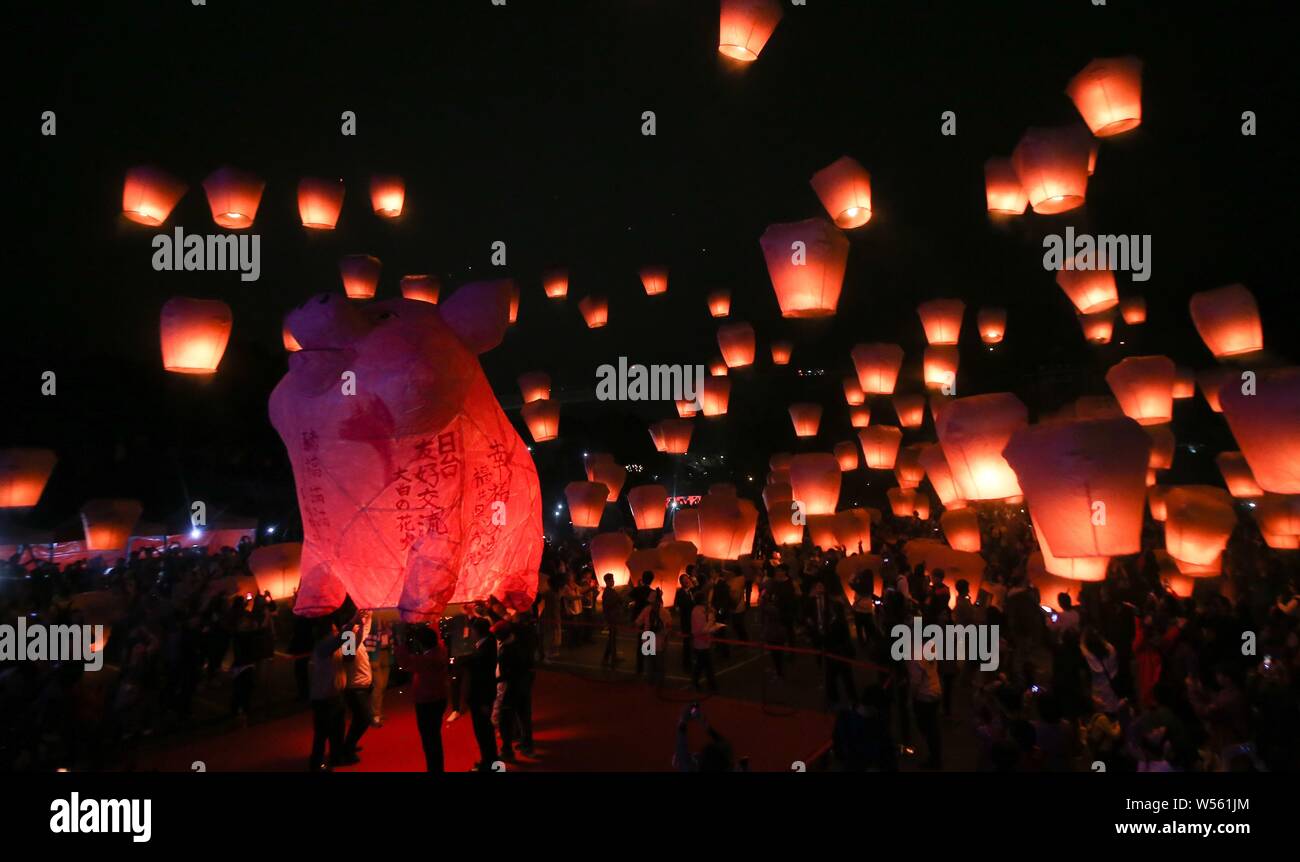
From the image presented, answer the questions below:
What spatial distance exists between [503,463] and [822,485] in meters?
7.35

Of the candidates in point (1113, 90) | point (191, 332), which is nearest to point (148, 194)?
A: point (191, 332)

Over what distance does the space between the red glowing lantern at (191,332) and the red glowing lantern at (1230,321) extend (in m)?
10.8

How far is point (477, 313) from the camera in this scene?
19.4 feet

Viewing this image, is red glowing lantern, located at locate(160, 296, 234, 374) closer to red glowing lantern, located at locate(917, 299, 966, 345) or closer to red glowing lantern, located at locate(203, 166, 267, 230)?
red glowing lantern, located at locate(203, 166, 267, 230)

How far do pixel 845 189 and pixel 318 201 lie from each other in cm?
628

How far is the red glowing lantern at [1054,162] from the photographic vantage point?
736 centimetres

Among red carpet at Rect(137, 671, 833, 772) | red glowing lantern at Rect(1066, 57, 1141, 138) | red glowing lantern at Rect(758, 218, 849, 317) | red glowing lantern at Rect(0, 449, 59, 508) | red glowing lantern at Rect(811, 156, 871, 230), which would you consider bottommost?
red carpet at Rect(137, 671, 833, 772)

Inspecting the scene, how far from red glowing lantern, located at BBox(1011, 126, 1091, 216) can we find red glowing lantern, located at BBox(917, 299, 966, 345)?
377cm

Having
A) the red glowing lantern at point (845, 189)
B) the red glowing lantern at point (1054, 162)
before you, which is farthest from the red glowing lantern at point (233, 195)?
the red glowing lantern at point (1054, 162)

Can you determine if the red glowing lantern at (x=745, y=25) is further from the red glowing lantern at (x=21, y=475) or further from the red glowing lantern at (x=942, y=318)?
the red glowing lantern at (x=21, y=475)

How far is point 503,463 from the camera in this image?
6098 mm

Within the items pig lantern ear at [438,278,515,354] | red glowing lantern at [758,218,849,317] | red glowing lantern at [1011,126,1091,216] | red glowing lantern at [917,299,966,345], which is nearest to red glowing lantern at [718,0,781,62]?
red glowing lantern at [758,218,849,317]

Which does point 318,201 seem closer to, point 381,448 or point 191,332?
point 191,332

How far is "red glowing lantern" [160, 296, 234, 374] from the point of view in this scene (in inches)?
278
